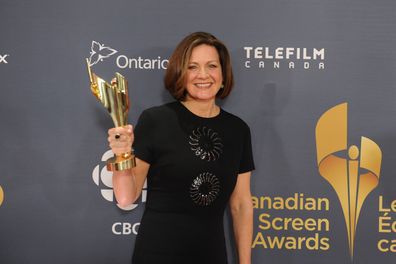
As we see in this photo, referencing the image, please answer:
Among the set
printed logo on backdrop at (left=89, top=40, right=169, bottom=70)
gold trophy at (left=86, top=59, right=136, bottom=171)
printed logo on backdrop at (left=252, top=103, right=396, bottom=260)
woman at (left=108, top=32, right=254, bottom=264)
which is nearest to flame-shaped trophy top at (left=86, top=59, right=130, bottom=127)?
gold trophy at (left=86, top=59, right=136, bottom=171)

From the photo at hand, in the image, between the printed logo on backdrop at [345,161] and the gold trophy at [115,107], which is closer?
the gold trophy at [115,107]

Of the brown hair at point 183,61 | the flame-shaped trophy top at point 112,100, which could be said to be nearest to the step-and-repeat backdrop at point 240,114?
the brown hair at point 183,61

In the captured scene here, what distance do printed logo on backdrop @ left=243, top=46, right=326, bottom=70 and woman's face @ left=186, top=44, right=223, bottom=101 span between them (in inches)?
12.2

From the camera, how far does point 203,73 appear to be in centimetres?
166

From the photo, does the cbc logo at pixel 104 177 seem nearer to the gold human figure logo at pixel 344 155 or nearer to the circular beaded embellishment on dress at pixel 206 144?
the circular beaded embellishment on dress at pixel 206 144

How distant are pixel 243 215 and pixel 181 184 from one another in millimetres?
370

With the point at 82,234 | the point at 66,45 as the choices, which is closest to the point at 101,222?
the point at 82,234

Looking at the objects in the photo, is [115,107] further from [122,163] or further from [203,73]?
[203,73]

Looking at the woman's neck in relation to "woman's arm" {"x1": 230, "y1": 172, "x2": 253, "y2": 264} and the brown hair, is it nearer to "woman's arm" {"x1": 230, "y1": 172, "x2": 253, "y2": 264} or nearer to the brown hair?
the brown hair

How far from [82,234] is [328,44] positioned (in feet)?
4.35

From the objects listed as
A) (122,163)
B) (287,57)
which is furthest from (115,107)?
(287,57)

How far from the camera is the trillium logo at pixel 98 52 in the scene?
1.95m

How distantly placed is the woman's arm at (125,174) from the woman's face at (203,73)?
1.05 feet

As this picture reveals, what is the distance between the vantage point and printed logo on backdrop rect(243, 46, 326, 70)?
195cm
